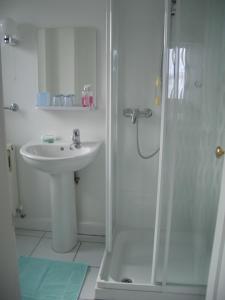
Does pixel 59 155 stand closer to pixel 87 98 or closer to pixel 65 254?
pixel 87 98

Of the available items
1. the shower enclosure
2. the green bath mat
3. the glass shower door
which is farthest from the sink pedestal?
the glass shower door

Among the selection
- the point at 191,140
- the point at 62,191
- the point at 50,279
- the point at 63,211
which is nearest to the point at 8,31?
the point at 62,191

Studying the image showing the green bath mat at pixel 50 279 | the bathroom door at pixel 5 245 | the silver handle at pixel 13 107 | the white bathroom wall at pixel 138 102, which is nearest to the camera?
the bathroom door at pixel 5 245

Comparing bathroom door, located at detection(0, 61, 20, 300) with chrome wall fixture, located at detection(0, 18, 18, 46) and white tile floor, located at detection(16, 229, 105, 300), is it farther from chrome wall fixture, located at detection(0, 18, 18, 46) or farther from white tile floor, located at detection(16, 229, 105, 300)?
chrome wall fixture, located at detection(0, 18, 18, 46)

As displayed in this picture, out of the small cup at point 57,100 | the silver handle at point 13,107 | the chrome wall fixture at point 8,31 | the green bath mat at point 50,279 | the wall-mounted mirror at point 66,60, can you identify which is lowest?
the green bath mat at point 50,279

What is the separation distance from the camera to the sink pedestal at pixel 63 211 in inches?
80.4

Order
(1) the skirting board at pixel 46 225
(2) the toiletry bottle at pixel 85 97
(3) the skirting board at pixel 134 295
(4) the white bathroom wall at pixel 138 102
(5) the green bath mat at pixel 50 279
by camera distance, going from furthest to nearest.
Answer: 1. (1) the skirting board at pixel 46 225
2. (2) the toiletry bottle at pixel 85 97
3. (4) the white bathroom wall at pixel 138 102
4. (5) the green bath mat at pixel 50 279
5. (3) the skirting board at pixel 134 295

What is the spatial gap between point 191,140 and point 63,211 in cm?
120

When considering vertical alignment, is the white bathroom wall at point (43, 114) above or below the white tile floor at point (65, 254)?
above

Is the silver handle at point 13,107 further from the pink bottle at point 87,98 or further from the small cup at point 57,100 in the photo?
the pink bottle at point 87,98

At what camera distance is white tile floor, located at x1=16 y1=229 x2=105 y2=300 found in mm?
2008

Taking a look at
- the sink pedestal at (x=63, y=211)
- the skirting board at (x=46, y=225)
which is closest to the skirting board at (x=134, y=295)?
the sink pedestal at (x=63, y=211)

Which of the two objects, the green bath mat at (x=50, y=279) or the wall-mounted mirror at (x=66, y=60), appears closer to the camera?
the green bath mat at (x=50, y=279)

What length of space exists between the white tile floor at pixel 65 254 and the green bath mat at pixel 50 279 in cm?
6
